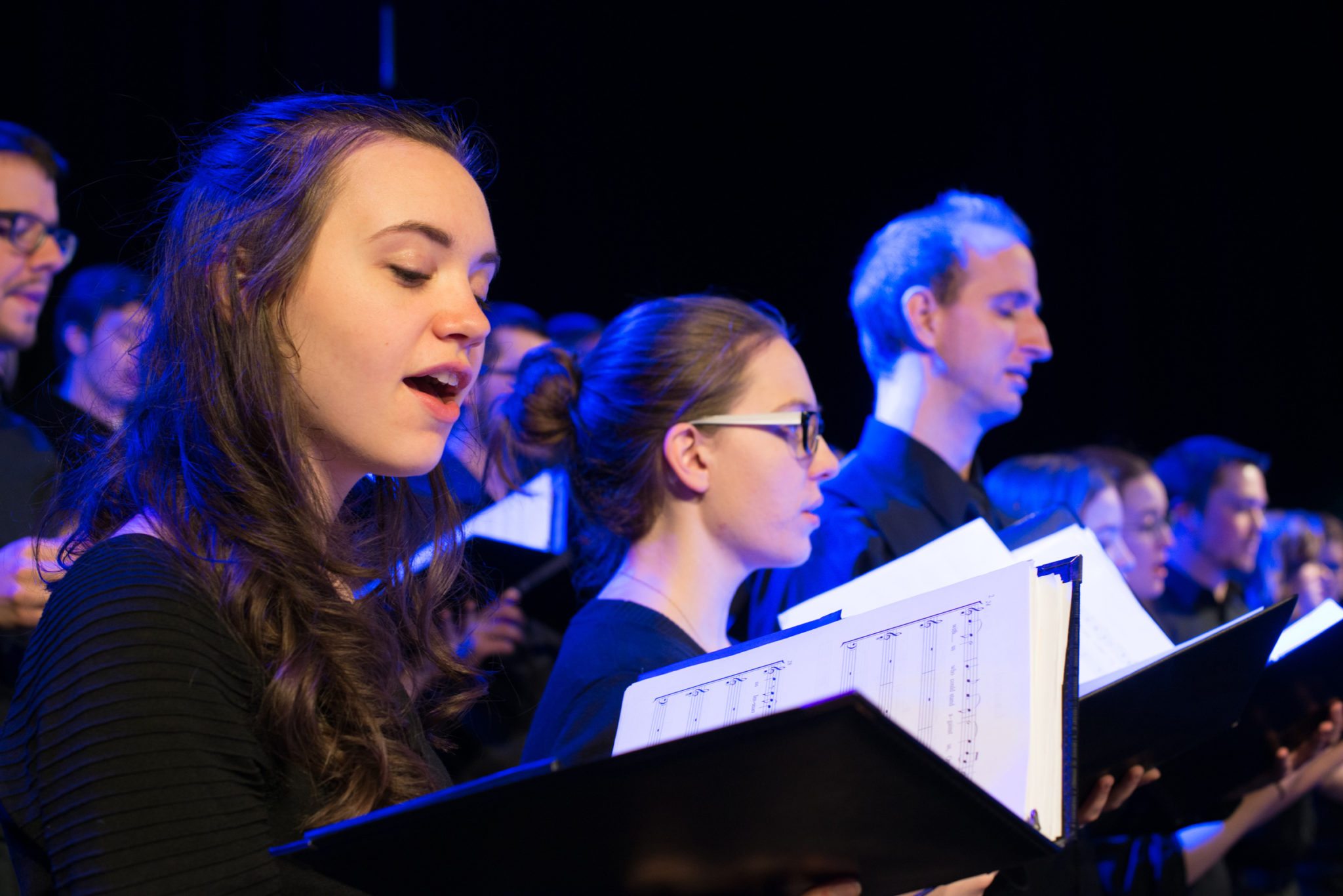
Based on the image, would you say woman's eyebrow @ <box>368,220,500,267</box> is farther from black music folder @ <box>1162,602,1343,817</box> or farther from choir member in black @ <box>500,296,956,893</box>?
black music folder @ <box>1162,602,1343,817</box>

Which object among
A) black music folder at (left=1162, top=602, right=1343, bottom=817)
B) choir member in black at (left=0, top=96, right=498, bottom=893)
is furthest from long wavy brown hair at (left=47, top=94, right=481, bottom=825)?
black music folder at (left=1162, top=602, right=1343, bottom=817)

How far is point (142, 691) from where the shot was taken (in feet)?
2.98

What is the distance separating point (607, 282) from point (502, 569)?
213cm

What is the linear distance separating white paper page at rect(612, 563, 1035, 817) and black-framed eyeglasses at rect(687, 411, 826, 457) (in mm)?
770

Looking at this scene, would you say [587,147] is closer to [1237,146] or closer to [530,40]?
[530,40]

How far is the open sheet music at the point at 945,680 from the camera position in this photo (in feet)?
3.44

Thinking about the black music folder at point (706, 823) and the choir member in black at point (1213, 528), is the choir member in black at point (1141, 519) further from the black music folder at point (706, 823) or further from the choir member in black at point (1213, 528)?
the black music folder at point (706, 823)

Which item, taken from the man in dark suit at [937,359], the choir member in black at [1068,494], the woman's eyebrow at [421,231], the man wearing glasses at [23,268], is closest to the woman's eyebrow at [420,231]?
the woman's eyebrow at [421,231]

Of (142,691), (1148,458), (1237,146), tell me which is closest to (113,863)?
(142,691)

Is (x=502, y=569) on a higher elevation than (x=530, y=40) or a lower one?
lower

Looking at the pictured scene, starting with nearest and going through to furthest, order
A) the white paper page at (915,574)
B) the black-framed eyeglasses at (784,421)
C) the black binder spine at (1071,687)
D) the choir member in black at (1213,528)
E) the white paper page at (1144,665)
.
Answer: the black binder spine at (1071,687) → the white paper page at (1144,665) → the white paper page at (915,574) → the black-framed eyeglasses at (784,421) → the choir member in black at (1213,528)

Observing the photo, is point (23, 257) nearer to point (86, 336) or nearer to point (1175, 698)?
point (86, 336)

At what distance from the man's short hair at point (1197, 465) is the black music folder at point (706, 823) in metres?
4.05

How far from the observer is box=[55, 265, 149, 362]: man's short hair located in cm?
245
